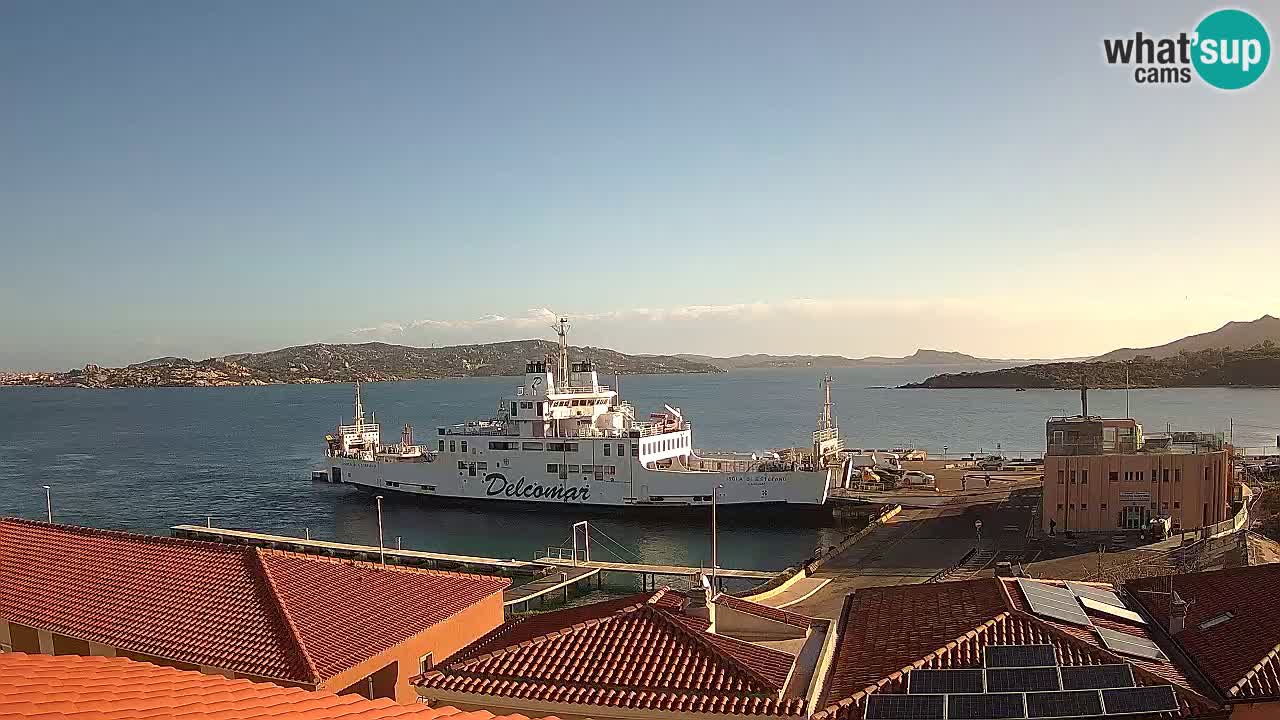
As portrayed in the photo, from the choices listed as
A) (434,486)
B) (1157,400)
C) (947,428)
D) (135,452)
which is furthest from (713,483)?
(1157,400)

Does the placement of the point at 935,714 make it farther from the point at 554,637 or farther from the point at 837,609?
the point at 837,609

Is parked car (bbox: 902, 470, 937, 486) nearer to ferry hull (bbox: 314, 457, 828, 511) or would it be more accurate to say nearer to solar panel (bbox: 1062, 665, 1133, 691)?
ferry hull (bbox: 314, 457, 828, 511)

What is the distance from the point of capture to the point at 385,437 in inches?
3819

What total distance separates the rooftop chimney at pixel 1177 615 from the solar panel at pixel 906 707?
413 cm

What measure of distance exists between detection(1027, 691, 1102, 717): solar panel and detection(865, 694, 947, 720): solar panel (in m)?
0.81

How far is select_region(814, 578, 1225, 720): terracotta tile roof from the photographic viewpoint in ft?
30.3

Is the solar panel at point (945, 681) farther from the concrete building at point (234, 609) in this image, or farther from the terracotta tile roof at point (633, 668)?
the concrete building at point (234, 609)

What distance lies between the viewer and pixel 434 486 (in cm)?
4822

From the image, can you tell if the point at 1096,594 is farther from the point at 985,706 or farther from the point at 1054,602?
the point at 985,706

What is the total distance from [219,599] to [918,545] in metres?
23.8

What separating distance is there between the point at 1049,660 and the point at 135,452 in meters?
79.9

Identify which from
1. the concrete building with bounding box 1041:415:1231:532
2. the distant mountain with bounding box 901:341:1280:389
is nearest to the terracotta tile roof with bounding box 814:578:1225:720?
the concrete building with bounding box 1041:415:1231:532

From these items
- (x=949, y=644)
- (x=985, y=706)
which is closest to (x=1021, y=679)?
(x=985, y=706)

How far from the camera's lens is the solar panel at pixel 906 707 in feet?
29.1
